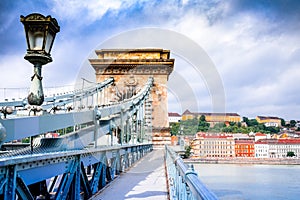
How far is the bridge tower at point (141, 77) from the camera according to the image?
20531 millimetres

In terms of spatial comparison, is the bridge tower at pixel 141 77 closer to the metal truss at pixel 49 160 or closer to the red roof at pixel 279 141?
the metal truss at pixel 49 160

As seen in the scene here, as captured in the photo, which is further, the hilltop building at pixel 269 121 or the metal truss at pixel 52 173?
the hilltop building at pixel 269 121

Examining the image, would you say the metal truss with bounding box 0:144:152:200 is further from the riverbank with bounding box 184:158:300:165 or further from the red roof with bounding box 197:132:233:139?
the riverbank with bounding box 184:158:300:165

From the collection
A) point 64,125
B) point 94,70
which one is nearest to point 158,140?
point 94,70

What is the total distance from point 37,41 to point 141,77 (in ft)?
61.5

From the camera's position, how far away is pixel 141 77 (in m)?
21.3

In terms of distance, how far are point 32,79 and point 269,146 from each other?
6972cm

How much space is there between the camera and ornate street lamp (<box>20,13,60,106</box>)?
2.51m

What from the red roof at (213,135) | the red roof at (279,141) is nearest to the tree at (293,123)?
the red roof at (279,141)

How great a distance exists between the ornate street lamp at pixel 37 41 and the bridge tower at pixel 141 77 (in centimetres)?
1759

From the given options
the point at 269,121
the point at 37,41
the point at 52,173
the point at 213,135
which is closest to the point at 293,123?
the point at 269,121

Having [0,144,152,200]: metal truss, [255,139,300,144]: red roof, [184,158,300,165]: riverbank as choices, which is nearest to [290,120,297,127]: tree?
[255,139,300,144]: red roof

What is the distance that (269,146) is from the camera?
67375 mm

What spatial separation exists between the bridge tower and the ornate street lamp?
57.7 feet
